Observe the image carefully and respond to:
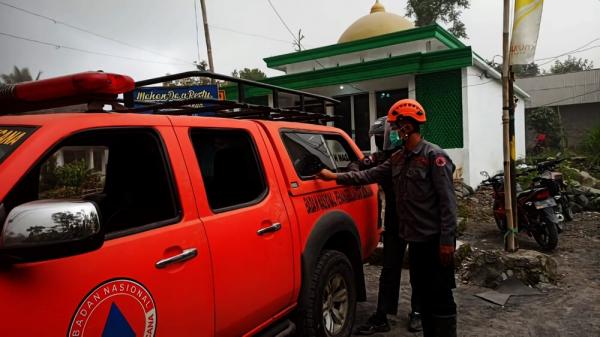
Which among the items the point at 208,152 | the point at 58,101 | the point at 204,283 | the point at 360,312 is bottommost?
the point at 360,312

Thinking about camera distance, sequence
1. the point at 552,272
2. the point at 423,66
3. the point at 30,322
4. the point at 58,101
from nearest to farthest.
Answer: the point at 30,322 < the point at 58,101 < the point at 552,272 < the point at 423,66

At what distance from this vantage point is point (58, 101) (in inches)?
85.3

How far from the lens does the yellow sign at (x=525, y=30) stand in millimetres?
4855

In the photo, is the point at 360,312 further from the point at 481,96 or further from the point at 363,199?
the point at 481,96

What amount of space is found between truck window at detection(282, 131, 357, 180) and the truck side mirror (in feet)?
5.80

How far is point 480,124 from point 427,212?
10509 mm

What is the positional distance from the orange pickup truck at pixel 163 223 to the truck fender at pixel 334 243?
0.01 metres

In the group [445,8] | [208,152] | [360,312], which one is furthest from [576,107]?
[208,152]

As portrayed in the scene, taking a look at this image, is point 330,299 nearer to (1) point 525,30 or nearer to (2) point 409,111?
(2) point 409,111

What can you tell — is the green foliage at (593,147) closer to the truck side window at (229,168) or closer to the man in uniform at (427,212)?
the man in uniform at (427,212)

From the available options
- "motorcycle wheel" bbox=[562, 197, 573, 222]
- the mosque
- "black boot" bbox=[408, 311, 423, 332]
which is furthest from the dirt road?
the mosque

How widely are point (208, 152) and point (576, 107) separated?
33.5 m

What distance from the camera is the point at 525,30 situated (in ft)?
16.1

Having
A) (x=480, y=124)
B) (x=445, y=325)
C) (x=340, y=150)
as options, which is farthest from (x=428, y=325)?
(x=480, y=124)
